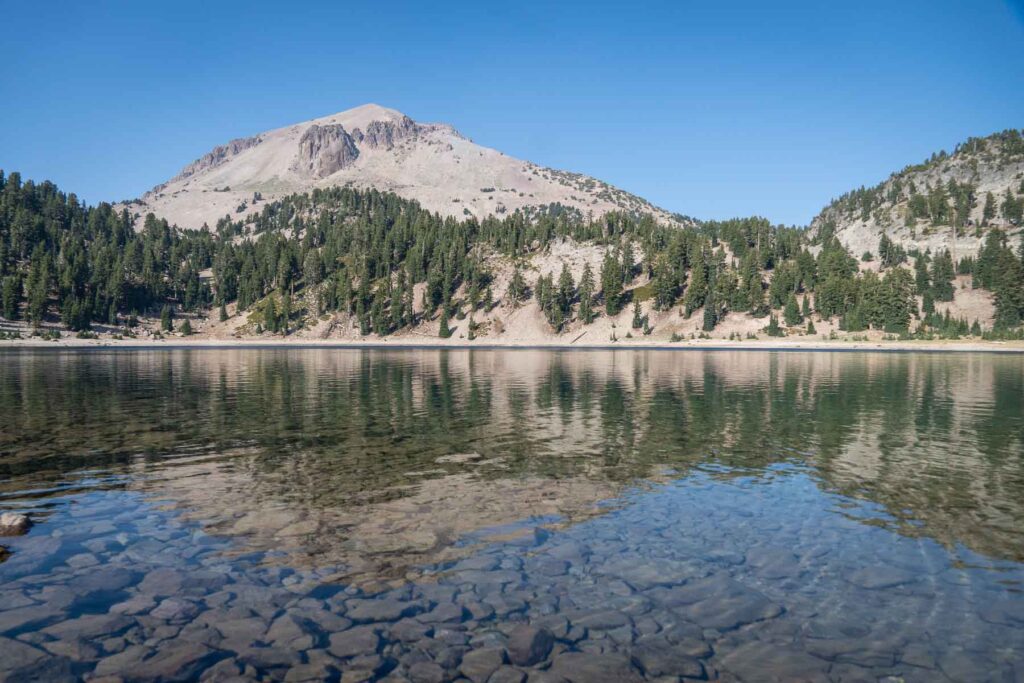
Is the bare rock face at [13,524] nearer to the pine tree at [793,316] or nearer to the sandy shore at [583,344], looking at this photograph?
the sandy shore at [583,344]

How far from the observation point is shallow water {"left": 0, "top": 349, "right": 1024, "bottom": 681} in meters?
11.5

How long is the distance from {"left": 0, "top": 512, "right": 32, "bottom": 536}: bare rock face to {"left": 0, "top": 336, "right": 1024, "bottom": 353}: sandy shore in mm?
155337

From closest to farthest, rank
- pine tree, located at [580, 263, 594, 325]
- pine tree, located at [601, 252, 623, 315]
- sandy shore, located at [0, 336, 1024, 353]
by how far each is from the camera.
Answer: sandy shore, located at [0, 336, 1024, 353]
pine tree, located at [601, 252, 623, 315]
pine tree, located at [580, 263, 594, 325]

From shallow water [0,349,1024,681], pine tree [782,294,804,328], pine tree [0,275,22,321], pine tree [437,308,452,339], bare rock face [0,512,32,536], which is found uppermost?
pine tree [0,275,22,321]

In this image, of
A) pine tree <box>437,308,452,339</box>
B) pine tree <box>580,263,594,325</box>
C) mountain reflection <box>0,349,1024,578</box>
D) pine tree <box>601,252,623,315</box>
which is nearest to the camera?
mountain reflection <box>0,349,1024,578</box>

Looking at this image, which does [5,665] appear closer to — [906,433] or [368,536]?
[368,536]

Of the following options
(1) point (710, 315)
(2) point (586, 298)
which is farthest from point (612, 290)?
(1) point (710, 315)

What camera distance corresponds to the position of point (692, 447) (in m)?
30.9

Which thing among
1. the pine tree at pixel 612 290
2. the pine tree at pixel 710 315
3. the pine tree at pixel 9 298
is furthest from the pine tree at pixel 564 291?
the pine tree at pixel 9 298

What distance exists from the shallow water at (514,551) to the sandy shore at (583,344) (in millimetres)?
133097

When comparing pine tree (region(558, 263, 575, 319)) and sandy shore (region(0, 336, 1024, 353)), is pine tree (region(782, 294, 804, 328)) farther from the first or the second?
pine tree (region(558, 263, 575, 319))

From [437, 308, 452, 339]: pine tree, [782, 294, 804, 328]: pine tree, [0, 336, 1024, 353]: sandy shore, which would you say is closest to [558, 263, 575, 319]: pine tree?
[0, 336, 1024, 353]: sandy shore

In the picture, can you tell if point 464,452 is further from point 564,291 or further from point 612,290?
point 612,290

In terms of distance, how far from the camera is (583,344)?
186 metres
